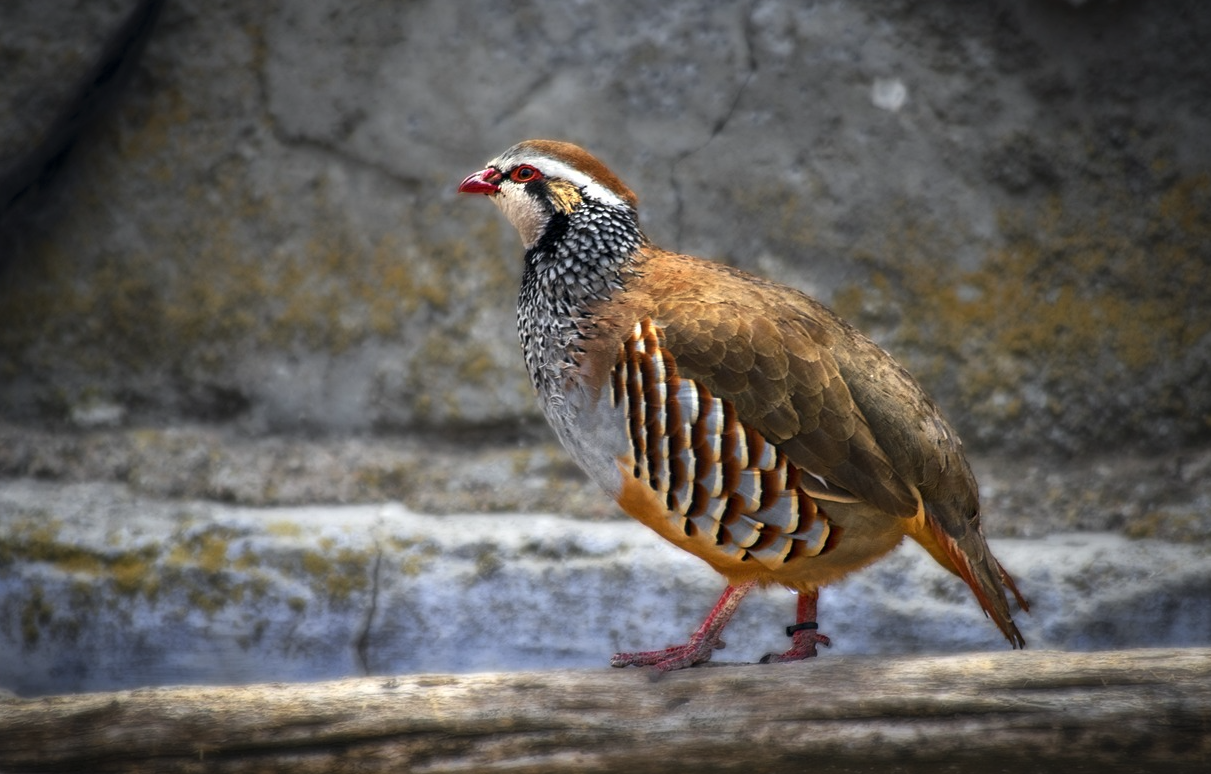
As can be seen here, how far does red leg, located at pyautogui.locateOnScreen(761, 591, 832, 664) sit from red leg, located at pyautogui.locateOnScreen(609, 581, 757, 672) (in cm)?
15

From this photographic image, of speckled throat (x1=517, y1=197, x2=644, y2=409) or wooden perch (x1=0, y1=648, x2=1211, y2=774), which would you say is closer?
wooden perch (x1=0, y1=648, x2=1211, y2=774)

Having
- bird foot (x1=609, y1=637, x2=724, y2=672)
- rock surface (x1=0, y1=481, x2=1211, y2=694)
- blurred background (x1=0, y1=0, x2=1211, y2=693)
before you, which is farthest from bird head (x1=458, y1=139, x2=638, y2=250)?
rock surface (x1=0, y1=481, x2=1211, y2=694)

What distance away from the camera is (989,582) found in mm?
2955

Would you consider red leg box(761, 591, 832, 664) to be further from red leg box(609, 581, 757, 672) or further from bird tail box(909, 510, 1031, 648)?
bird tail box(909, 510, 1031, 648)

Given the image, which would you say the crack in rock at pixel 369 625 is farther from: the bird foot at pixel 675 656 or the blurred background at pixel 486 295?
the bird foot at pixel 675 656

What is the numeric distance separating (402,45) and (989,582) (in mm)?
2365

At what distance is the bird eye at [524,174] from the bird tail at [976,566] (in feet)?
3.94

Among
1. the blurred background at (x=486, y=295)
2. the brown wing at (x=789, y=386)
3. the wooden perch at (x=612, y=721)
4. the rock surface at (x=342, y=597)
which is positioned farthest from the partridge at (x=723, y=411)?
the blurred background at (x=486, y=295)

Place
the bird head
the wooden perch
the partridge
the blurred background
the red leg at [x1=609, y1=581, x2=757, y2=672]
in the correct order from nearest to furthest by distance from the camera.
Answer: the wooden perch
the partridge
the red leg at [x1=609, y1=581, x2=757, y2=672]
the bird head
the blurred background

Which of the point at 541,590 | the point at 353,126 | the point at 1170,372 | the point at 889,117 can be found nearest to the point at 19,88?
the point at 353,126

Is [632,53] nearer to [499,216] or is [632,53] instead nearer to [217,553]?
[499,216]

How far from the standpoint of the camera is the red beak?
3.16 m

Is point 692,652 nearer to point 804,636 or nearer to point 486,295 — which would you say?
point 804,636

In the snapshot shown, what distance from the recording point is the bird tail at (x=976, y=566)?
2.94 m
